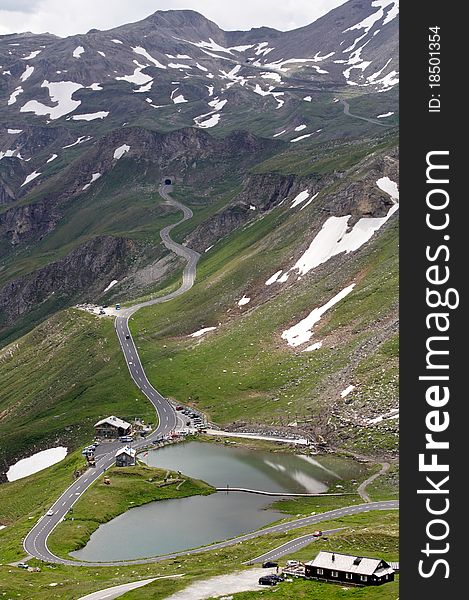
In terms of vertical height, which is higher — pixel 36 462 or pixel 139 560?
pixel 36 462

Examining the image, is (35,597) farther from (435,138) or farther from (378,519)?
(435,138)

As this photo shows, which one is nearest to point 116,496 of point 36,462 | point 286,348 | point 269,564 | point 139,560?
point 139,560

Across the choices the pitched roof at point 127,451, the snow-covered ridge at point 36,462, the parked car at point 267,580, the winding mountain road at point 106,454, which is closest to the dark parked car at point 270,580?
the parked car at point 267,580

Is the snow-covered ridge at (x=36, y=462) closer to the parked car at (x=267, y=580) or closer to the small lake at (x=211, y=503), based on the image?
the small lake at (x=211, y=503)

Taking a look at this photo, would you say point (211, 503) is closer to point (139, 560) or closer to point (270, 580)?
point (139, 560)

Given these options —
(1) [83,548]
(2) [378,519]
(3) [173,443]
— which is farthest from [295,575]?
(3) [173,443]

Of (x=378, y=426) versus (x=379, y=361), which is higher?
(x=379, y=361)
